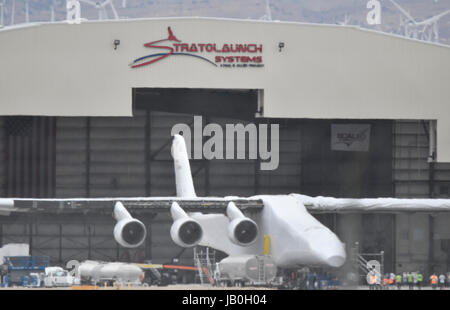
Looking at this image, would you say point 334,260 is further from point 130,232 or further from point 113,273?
point 113,273

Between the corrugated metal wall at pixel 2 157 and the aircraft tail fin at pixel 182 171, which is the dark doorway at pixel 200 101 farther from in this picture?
the corrugated metal wall at pixel 2 157

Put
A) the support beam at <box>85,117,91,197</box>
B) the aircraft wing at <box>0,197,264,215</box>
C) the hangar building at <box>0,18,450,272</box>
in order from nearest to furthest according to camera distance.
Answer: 1. the aircraft wing at <box>0,197,264,215</box>
2. the hangar building at <box>0,18,450,272</box>
3. the support beam at <box>85,117,91,197</box>

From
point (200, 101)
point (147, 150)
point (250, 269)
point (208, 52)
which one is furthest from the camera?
point (147, 150)

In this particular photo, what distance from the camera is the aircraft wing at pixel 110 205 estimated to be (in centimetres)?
3028

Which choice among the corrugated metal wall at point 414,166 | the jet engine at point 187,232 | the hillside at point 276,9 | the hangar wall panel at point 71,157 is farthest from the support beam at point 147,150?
the hillside at point 276,9

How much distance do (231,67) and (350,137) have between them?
8.12 meters

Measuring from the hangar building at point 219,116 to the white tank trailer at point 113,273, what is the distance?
186 cm

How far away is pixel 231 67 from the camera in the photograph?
3762 cm

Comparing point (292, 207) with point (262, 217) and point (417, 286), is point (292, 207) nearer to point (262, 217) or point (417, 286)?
point (262, 217)

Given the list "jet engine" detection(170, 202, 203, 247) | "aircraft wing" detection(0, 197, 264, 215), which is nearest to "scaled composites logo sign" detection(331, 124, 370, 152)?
"aircraft wing" detection(0, 197, 264, 215)

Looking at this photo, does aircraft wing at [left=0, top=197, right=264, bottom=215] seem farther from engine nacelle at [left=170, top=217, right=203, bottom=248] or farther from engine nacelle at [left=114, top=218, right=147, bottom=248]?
engine nacelle at [left=170, top=217, right=203, bottom=248]

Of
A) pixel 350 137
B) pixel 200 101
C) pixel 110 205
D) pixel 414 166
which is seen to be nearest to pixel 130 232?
pixel 110 205

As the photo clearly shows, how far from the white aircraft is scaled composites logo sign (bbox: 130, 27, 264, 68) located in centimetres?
691

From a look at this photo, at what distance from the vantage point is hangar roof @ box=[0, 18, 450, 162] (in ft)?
120
